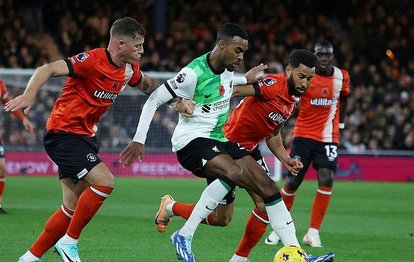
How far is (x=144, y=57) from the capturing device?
25.4 m

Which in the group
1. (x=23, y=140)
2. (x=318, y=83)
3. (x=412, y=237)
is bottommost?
(x=23, y=140)

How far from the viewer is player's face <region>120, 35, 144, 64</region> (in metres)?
8.16

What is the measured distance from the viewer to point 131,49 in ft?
26.8

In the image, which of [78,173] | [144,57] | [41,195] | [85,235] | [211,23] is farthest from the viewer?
[211,23]

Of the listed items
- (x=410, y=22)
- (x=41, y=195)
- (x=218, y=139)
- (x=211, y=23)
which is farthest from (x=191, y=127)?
(x=410, y=22)

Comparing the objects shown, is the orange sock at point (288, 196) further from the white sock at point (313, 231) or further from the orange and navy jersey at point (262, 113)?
the orange and navy jersey at point (262, 113)

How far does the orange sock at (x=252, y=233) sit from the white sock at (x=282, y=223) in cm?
64

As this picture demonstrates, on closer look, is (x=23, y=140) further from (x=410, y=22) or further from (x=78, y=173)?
(x=78, y=173)

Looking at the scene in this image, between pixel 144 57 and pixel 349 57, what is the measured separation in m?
5.86

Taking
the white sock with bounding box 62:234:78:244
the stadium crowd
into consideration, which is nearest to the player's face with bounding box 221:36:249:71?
the white sock with bounding box 62:234:78:244

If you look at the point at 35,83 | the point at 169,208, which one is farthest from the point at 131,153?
the point at 169,208

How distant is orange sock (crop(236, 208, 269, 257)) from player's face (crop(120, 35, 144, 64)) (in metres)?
2.01

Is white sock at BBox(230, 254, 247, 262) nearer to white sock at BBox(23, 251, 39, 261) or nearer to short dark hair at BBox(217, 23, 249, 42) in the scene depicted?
white sock at BBox(23, 251, 39, 261)

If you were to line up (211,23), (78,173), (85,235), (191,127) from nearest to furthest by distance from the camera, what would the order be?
(78,173)
(191,127)
(85,235)
(211,23)
